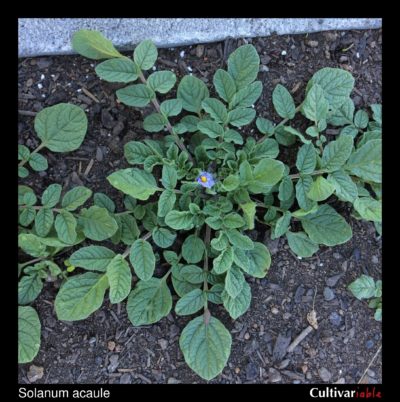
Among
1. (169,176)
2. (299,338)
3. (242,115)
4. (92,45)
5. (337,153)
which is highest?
(92,45)


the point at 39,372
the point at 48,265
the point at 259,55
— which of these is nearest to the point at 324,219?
the point at 259,55

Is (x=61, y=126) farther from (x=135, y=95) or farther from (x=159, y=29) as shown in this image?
(x=159, y=29)

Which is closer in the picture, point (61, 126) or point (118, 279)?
point (118, 279)

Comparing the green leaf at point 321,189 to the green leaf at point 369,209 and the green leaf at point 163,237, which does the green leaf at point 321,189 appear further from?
the green leaf at point 163,237

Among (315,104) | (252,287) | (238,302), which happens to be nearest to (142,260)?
(238,302)

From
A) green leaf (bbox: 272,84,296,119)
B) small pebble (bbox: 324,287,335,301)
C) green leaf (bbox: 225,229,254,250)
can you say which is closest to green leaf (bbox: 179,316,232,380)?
green leaf (bbox: 225,229,254,250)

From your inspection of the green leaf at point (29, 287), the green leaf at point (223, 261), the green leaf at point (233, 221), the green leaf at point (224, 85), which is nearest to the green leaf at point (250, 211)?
the green leaf at point (233, 221)

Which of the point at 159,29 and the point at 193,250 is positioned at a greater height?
the point at 159,29

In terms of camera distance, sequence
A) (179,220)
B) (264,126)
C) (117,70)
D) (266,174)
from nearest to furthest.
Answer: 1. (266,174)
2. (179,220)
3. (117,70)
4. (264,126)

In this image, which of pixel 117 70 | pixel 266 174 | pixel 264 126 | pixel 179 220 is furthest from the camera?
pixel 264 126
